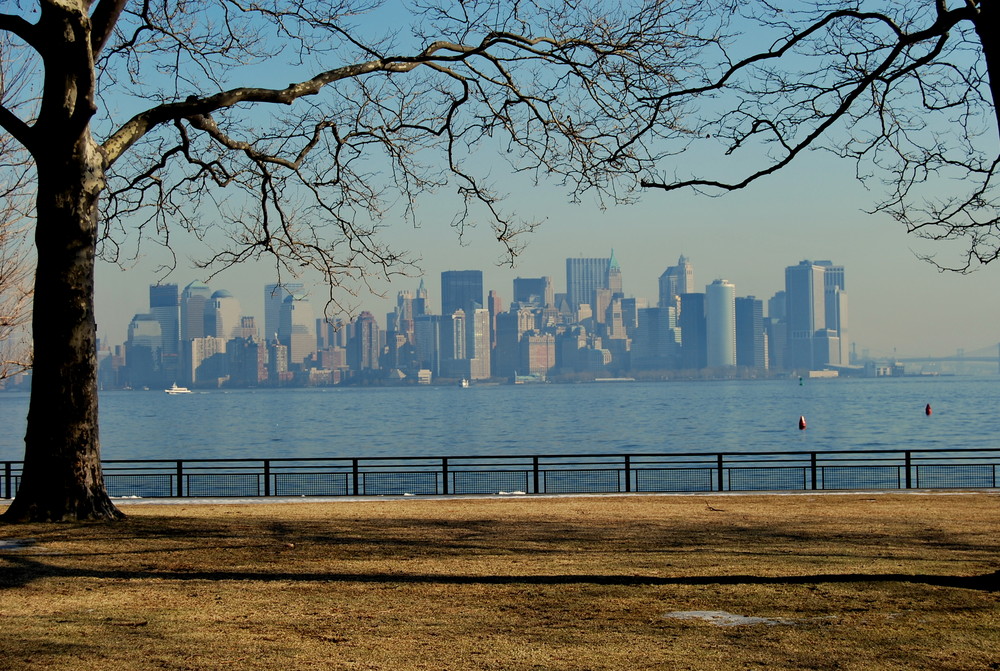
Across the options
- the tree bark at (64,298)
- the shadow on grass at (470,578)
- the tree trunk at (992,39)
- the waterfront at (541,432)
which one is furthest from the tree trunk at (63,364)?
the waterfront at (541,432)

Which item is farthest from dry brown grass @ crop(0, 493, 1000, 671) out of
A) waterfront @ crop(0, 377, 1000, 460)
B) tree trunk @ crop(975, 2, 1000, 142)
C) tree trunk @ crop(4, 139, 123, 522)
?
waterfront @ crop(0, 377, 1000, 460)

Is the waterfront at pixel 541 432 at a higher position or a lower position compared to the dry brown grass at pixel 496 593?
lower

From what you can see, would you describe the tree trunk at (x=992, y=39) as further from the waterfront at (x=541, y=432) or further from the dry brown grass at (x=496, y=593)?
the waterfront at (x=541, y=432)

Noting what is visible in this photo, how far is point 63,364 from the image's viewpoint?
12.6m

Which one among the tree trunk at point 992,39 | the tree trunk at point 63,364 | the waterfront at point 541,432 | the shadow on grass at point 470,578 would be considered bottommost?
the waterfront at point 541,432

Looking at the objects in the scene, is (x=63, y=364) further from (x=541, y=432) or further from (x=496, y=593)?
(x=541, y=432)

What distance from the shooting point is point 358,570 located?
983 cm

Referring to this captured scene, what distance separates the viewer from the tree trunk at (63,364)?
12.5 meters

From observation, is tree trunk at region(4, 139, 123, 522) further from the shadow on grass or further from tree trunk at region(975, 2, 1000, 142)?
tree trunk at region(975, 2, 1000, 142)

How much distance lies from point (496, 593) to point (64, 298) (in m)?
6.74

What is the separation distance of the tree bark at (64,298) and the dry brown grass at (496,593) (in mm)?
738

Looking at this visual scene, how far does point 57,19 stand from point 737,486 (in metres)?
35.3

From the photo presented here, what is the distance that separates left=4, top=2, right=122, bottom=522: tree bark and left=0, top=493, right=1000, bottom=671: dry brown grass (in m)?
0.74

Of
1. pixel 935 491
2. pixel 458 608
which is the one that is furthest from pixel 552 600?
pixel 935 491
